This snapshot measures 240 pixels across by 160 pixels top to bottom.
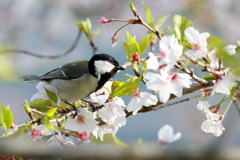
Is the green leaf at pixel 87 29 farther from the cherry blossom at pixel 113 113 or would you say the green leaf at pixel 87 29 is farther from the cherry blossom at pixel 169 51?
the cherry blossom at pixel 169 51

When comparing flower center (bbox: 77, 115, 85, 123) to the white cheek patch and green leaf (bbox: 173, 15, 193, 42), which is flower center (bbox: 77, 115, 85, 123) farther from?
the white cheek patch

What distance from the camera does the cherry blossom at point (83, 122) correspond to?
108 centimetres

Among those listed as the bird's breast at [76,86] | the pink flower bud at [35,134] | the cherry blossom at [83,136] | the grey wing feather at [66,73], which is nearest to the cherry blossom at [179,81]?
the cherry blossom at [83,136]

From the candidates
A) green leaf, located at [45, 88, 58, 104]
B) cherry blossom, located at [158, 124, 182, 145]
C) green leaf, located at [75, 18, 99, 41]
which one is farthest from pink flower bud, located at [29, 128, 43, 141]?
green leaf, located at [75, 18, 99, 41]

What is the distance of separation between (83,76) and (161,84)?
881 millimetres

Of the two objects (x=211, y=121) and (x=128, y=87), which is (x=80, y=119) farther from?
(x=211, y=121)

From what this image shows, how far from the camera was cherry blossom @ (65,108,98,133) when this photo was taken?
108 cm

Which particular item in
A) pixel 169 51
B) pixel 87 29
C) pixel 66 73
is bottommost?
pixel 169 51

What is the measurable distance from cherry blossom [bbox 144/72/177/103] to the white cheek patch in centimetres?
78

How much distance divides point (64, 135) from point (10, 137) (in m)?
0.26

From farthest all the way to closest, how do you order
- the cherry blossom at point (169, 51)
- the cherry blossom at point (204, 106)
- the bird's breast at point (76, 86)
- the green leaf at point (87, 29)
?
the green leaf at point (87, 29)
the bird's breast at point (76, 86)
the cherry blossom at point (204, 106)
the cherry blossom at point (169, 51)

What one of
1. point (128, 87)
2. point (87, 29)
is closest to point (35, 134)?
point (128, 87)

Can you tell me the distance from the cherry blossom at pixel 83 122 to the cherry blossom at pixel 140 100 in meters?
0.14

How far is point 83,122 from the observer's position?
42.3 inches
